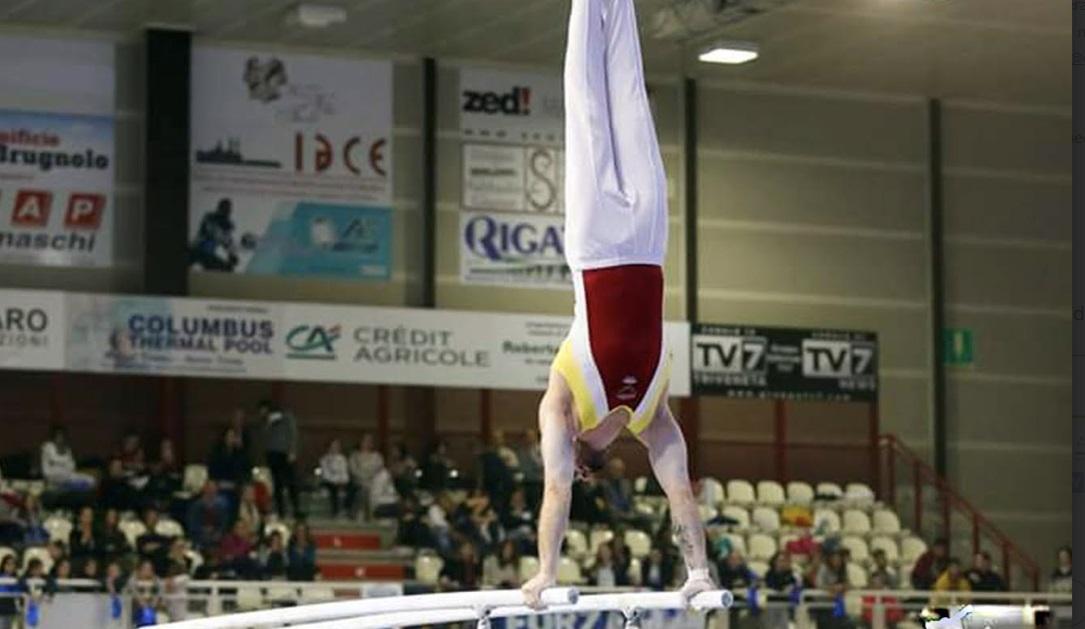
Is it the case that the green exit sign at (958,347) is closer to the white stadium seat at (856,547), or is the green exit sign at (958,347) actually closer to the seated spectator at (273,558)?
the white stadium seat at (856,547)

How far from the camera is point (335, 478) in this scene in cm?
2569

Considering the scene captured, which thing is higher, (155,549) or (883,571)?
(155,549)

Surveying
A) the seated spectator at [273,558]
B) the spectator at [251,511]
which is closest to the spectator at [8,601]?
the seated spectator at [273,558]

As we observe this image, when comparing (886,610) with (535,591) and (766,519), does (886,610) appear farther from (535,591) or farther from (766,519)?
(535,591)

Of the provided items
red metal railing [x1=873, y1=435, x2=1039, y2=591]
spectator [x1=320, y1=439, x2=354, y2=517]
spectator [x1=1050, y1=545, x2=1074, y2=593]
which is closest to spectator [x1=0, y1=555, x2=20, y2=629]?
spectator [x1=320, y1=439, x2=354, y2=517]

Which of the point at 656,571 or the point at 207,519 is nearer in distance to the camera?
the point at 207,519

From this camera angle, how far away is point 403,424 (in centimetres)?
2766

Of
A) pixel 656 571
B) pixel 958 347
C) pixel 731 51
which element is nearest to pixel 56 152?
pixel 731 51

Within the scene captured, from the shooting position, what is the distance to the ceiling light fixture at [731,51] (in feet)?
87.2

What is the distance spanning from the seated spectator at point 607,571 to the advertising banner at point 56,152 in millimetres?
6473

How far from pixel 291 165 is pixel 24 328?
403 centimetres

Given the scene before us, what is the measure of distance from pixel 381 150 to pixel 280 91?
4.45ft

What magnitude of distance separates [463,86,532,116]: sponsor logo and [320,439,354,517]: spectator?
460 cm

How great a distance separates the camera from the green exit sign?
1185 inches
